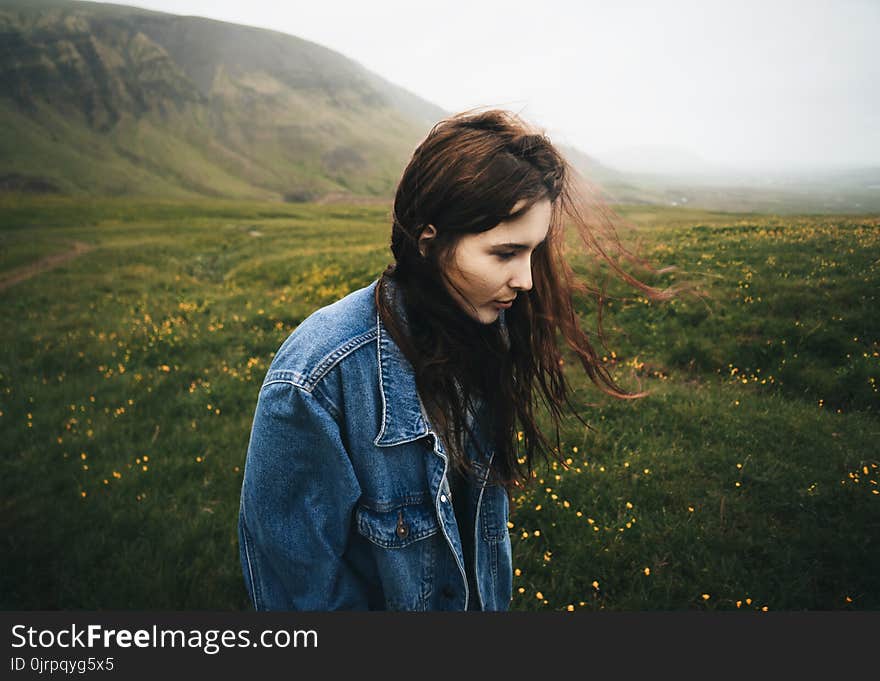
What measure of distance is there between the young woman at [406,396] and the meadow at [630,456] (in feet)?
6.65

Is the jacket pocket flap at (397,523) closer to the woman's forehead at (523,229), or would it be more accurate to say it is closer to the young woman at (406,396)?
the young woman at (406,396)

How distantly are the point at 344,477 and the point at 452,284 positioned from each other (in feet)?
2.85

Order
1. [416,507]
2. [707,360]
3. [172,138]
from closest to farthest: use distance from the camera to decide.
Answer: [416,507]
[707,360]
[172,138]

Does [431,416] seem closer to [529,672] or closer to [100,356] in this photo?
[529,672]

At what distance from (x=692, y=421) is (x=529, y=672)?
145 inches

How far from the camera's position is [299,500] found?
5.32 ft

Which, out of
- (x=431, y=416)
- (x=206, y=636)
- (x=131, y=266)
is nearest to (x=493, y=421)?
(x=431, y=416)

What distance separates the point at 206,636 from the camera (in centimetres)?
201

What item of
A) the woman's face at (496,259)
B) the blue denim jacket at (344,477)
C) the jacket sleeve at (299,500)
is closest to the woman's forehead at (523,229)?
the woman's face at (496,259)

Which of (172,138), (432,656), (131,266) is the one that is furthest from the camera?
(172,138)

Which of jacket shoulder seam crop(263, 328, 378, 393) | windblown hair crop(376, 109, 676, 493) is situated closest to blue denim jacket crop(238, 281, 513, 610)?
jacket shoulder seam crop(263, 328, 378, 393)

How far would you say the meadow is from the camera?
333 cm

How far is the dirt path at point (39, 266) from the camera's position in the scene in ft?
38.6

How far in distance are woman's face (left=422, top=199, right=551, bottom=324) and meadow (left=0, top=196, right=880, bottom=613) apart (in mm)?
2695
